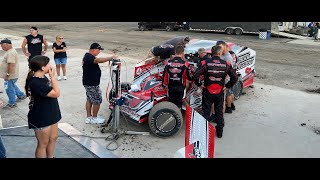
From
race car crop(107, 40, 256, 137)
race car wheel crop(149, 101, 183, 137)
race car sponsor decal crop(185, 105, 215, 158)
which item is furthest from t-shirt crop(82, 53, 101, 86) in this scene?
race car sponsor decal crop(185, 105, 215, 158)

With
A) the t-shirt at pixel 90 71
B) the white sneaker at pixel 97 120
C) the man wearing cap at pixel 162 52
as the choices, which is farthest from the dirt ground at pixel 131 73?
the man wearing cap at pixel 162 52

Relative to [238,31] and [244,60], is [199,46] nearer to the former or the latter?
[244,60]

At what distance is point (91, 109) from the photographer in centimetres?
709

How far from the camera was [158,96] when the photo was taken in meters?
6.35

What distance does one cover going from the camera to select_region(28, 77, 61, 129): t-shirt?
424 cm

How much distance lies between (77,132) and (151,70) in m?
2.03

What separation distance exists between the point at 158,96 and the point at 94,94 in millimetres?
1211

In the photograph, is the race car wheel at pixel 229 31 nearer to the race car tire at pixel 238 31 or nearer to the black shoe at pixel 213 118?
the race car tire at pixel 238 31

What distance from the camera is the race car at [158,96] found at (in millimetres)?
5898

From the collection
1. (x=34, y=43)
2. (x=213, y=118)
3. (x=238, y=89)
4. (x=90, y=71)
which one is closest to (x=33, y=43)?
(x=34, y=43)

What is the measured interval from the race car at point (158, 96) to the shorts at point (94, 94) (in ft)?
1.19

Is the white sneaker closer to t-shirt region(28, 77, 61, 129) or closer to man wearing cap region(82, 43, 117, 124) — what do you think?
man wearing cap region(82, 43, 117, 124)
